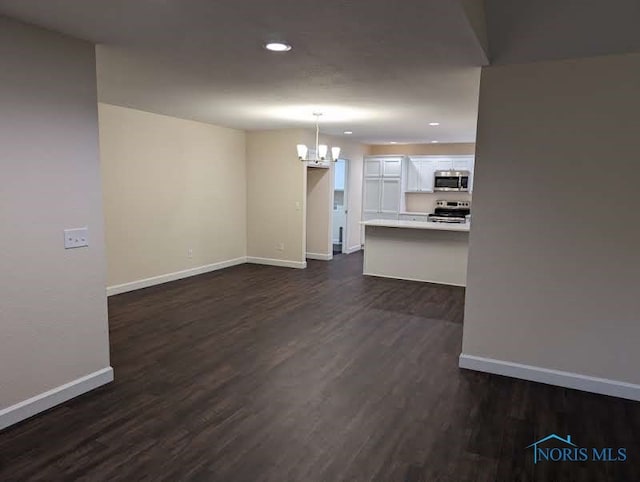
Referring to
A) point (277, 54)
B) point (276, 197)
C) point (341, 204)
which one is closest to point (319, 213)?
point (276, 197)

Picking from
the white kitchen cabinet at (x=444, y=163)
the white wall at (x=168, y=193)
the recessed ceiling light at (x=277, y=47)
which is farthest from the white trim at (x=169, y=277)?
the white kitchen cabinet at (x=444, y=163)

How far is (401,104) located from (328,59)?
1.93 metres

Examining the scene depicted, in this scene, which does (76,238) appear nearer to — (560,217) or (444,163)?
(560,217)

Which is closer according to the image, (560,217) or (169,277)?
(560,217)

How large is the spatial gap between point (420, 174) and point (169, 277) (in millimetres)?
5899

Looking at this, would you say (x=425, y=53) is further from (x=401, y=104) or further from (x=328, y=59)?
(x=401, y=104)

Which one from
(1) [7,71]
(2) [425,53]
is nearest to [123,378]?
(1) [7,71]

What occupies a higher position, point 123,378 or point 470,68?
point 470,68

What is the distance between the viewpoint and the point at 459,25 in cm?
241

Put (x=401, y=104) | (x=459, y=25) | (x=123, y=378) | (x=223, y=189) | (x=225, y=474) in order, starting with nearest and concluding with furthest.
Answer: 1. (x=225, y=474)
2. (x=459, y=25)
3. (x=123, y=378)
4. (x=401, y=104)
5. (x=223, y=189)

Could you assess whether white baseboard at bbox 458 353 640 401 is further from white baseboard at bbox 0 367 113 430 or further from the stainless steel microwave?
the stainless steel microwave

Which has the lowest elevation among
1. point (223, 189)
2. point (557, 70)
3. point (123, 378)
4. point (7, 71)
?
point (123, 378)

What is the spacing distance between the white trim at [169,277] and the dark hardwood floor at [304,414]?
1053 millimetres

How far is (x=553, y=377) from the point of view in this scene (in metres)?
3.29
